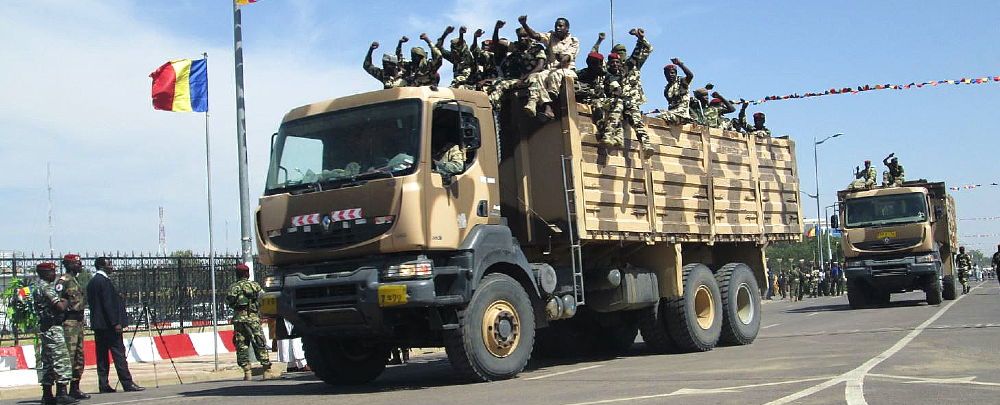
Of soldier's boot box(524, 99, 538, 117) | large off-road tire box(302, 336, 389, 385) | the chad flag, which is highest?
the chad flag

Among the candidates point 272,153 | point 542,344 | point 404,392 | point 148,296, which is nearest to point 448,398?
point 404,392

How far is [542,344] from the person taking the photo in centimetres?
1404

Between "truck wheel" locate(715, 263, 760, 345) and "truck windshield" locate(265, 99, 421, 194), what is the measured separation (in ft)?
21.3

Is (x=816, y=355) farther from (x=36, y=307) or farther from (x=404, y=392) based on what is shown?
(x=36, y=307)

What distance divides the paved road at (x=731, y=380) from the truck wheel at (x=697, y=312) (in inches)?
11.8

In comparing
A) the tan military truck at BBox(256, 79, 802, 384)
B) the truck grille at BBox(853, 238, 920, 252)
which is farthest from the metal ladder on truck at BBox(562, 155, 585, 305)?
the truck grille at BBox(853, 238, 920, 252)

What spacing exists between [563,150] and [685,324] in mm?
3503

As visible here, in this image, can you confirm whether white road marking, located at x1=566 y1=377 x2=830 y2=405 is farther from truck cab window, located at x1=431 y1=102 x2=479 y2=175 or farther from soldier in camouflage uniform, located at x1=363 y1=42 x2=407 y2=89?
soldier in camouflage uniform, located at x1=363 y1=42 x2=407 y2=89

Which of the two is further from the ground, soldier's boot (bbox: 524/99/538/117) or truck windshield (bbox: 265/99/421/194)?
soldier's boot (bbox: 524/99/538/117)

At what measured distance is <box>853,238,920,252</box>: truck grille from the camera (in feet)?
77.1

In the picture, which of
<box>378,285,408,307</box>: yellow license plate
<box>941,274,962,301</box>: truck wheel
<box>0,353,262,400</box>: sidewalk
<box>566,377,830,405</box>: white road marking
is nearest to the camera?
<box>566,377,830,405</box>: white road marking

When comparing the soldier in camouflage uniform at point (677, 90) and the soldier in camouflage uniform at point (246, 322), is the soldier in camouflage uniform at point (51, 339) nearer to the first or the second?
the soldier in camouflage uniform at point (246, 322)

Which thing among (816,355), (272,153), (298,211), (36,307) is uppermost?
(272,153)

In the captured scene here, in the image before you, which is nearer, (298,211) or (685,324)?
(298,211)
